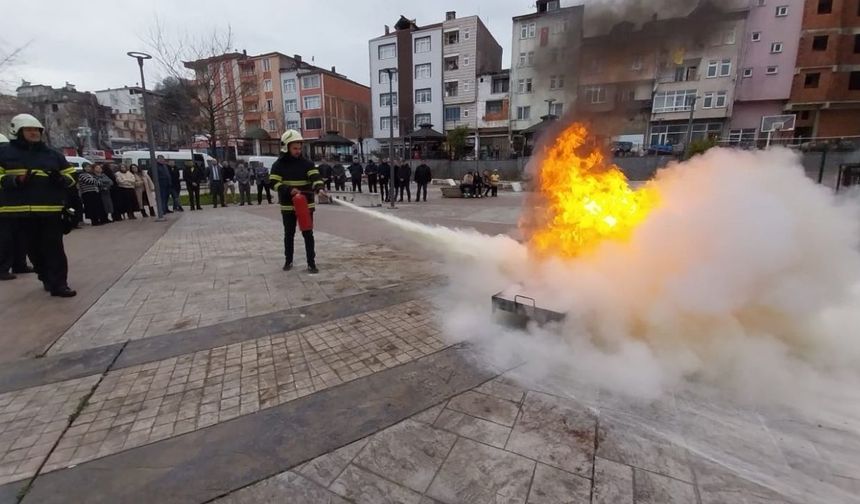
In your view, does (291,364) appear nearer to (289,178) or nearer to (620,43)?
(289,178)

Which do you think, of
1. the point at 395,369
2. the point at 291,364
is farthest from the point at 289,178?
the point at 395,369

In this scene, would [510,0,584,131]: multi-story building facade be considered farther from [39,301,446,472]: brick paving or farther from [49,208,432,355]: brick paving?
[49,208,432,355]: brick paving

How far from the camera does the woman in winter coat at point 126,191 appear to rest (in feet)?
39.8

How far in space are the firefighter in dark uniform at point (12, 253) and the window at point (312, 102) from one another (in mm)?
46473

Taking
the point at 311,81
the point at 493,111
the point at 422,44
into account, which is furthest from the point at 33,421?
the point at 311,81

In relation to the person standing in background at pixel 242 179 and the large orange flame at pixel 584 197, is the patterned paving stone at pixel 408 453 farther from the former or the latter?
the person standing in background at pixel 242 179

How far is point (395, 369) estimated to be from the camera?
3363mm

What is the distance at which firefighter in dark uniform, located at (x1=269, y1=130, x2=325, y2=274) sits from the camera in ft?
19.9

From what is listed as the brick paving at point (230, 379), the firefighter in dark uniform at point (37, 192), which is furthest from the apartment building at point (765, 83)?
the firefighter in dark uniform at point (37, 192)

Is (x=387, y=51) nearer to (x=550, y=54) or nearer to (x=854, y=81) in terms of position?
(x=854, y=81)

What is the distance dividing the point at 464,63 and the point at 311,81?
19715 millimetres

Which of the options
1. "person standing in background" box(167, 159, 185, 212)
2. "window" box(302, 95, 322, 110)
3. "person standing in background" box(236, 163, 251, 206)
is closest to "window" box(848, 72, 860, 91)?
"person standing in background" box(236, 163, 251, 206)

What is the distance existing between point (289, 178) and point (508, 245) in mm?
3674

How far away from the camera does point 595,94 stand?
3924mm
